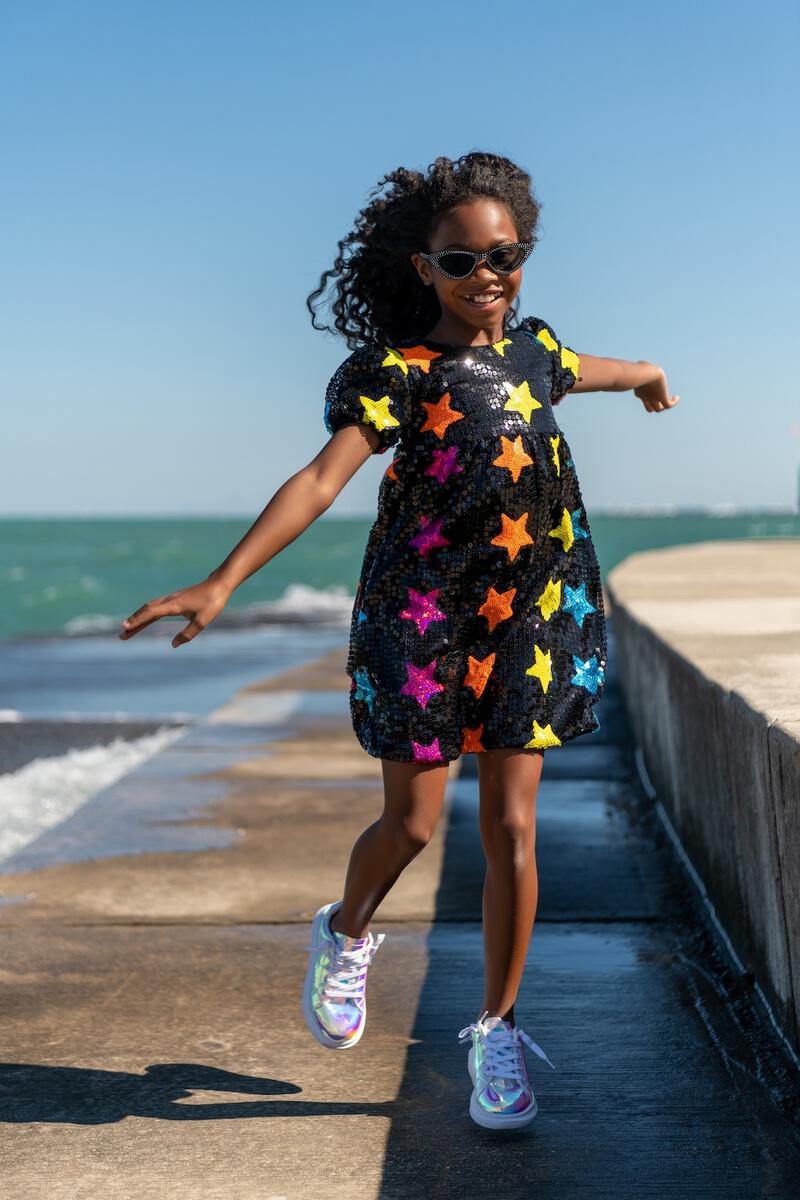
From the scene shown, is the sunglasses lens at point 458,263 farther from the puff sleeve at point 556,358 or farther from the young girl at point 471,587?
the puff sleeve at point 556,358

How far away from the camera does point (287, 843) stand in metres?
5.02

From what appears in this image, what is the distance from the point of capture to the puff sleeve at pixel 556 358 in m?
3.03

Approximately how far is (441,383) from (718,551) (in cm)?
1228

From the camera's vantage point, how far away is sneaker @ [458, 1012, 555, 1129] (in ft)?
8.64

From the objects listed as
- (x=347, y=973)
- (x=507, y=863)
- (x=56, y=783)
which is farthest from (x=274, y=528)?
(x=56, y=783)

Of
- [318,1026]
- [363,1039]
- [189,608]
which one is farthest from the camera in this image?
[363,1039]

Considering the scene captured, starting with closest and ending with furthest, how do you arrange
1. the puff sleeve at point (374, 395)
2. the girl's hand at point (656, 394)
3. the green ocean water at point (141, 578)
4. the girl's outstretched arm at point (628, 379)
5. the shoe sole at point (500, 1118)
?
the shoe sole at point (500, 1118), the puff sleeve at point (374, 395), the girl's outstretched arm at point (628, 379), the girl's hand at point (656, 394), the green ocean water at point (141, 578)

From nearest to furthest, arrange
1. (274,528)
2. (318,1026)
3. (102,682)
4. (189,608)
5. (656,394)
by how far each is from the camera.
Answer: (189,608), (274,528), (318,1026), (656,394), (102,682)

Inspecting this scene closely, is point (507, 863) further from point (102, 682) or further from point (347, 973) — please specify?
point (102, 682)

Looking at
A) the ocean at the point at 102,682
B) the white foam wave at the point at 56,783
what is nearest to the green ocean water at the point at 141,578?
the ocean at the point at 102,682

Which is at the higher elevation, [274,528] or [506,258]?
[506,258]

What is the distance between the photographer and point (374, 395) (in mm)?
2775

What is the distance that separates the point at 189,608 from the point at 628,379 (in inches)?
54.8

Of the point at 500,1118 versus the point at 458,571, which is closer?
the point at 500,1118
